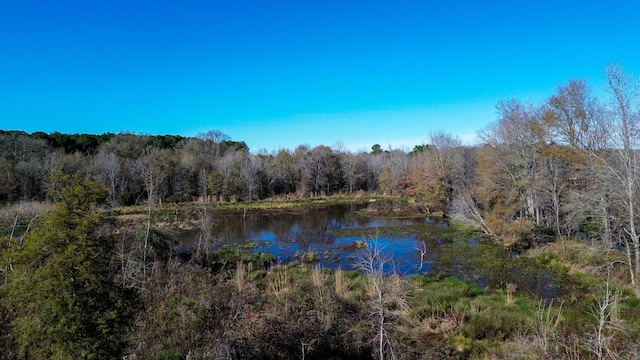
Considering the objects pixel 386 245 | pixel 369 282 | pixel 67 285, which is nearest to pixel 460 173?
pixel 386 245

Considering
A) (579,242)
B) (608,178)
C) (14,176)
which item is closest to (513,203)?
(579,242)

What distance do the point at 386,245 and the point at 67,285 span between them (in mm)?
20609

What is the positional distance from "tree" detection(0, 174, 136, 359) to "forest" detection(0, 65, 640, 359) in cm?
2

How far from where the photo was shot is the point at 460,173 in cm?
3634

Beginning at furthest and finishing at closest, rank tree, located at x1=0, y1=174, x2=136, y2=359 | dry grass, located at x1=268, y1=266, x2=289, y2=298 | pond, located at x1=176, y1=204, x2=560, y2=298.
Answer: pond, located at x1=176, y1=204, x2=560, y2=298
dry grass, located at x1=268, y1=266, x2=289, y2=298
tree, located at x1=0, y1=174, x2=136, y2=359

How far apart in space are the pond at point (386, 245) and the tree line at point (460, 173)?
8.82 ft

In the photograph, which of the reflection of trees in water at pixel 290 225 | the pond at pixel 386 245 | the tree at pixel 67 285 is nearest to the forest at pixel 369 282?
the tree at pixel 67 285

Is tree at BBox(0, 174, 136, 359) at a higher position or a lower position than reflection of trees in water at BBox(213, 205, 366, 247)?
higher

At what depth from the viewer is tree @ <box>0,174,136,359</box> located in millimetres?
4688

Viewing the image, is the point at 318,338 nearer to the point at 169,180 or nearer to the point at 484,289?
the point at 484,289

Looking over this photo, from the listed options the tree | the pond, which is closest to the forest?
the tree

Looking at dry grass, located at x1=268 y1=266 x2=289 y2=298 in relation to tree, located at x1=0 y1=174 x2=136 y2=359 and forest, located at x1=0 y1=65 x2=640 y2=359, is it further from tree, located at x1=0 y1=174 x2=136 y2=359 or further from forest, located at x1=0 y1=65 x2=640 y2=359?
tree, located at x1=0 y1=174 x2=136 y2=359

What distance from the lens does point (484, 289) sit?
567 inches

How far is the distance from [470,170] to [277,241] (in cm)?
2139
